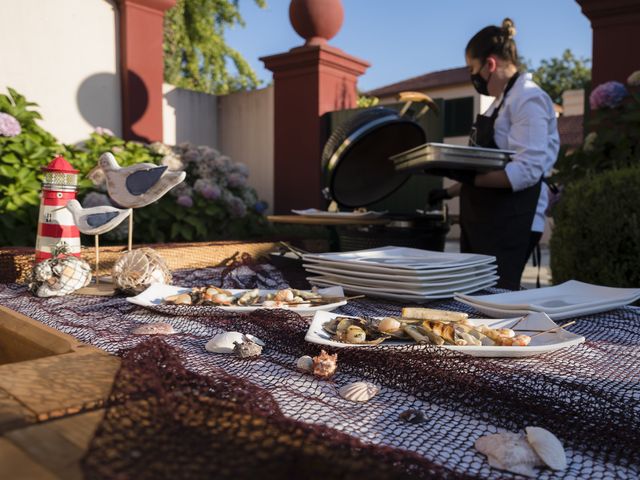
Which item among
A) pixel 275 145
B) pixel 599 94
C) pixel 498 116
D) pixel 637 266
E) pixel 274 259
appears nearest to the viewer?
pixel 274 259

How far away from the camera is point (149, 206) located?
3936 mm

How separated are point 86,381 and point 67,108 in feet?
14.5

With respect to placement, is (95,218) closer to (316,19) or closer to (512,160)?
(512,160)

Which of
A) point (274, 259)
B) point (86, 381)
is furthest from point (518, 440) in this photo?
point (274, 259)

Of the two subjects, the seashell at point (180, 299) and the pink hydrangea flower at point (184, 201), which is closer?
the seashell at point (180, 299)

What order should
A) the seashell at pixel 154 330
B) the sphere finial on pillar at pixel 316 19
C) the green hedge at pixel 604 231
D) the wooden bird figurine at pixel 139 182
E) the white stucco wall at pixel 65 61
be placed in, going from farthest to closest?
the sphere finial on pillar at pixel 316 19, the white stucco wall at pixel 65 61, the green hedge at pixel 604 231, the wooden bird figurine at pixel 139 182, the seashell at pixel 154 330

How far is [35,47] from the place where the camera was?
4.22 m

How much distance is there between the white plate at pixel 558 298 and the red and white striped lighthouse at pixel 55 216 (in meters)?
0.90

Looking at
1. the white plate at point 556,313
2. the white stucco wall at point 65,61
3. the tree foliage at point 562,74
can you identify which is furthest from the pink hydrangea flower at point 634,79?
the tree foliage at point 562,74

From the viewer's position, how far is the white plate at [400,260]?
1117 mm

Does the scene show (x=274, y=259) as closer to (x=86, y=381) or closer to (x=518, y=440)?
(x=86, y=381)

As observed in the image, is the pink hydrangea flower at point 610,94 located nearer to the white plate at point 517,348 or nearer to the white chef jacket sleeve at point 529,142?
the white chef jacket sleeve at point 529,142

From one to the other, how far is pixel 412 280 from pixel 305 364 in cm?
48

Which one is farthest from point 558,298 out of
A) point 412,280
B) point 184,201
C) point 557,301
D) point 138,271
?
point 184,201
